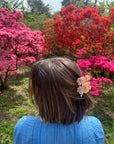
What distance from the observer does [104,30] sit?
3.72m

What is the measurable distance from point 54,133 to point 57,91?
9.0 inches

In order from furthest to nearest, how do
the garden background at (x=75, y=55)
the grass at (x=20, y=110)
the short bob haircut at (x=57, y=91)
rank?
1. the garden background at (x=75, y=55)
2. the grass at (x=20, y=110)
3. the short bob haircut at (x=57, y=91)

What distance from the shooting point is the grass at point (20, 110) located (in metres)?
2.34

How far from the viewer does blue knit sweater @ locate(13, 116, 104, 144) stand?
0.68 metres

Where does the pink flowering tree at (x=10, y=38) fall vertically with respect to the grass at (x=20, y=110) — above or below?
above

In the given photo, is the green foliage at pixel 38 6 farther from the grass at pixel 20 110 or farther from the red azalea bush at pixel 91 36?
the grass at pixel 20 110

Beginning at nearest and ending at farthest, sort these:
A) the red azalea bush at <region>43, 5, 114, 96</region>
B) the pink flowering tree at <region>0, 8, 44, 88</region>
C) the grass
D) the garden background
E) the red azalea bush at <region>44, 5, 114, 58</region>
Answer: the grass < the garden background < the pink flowering tree at <region>0, 8, 44, 88</region> < the red azalea bush at <region>43, 5, 114, 96</region> < the red azalea bush at <region>44, 5, 114, 58</region>

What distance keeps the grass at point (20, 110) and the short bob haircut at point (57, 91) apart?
182 cm

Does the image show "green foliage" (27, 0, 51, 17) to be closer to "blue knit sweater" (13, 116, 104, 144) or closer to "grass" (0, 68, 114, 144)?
"grass" (0, 68, 114, 144)

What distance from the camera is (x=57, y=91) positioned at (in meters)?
0.69

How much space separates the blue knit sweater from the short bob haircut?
0.03 meters

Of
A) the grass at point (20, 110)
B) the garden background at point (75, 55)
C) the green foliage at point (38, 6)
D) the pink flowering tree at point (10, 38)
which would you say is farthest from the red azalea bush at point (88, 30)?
the green foliage at point (38, 6)

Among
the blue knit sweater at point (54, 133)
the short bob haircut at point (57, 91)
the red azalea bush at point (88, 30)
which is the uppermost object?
the red azalea bush at point (88, 30)

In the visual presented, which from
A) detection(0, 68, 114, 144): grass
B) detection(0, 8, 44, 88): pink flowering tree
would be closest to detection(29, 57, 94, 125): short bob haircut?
Answer: detection(0, 68, 114, 144): grass
